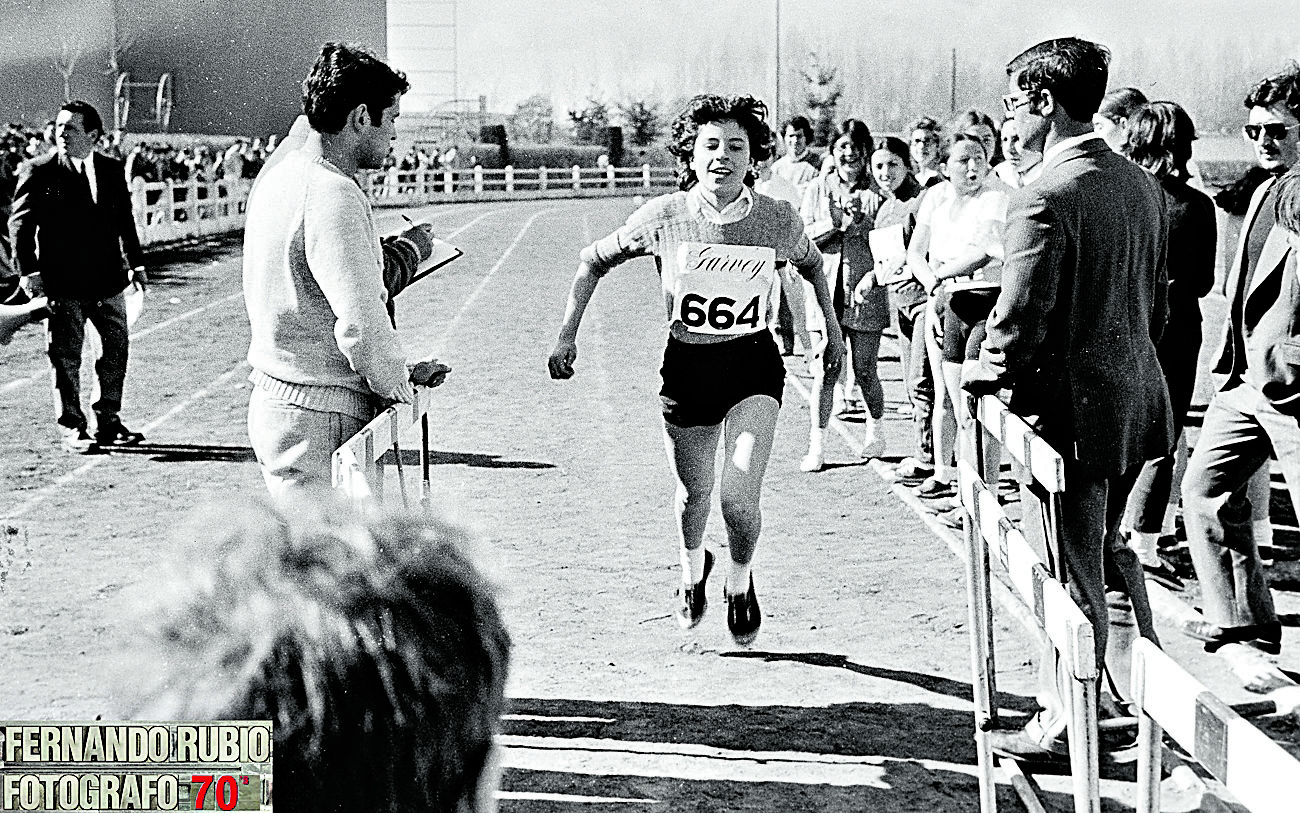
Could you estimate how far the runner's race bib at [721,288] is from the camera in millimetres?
5855

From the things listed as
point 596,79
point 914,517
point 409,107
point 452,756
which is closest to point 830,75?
point 596,79

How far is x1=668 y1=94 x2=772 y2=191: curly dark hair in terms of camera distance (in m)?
6.00

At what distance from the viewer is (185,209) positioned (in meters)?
30.4

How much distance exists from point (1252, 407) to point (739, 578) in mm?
1823

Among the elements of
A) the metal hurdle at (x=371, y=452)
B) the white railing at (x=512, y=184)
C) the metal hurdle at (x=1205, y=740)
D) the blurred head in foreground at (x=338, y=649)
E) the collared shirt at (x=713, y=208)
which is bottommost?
the white railing at (x=512, y=184)

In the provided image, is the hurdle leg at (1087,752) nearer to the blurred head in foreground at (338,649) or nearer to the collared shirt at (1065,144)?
the blurred head in foreground at (338,649)

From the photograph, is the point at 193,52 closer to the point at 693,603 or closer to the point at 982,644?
the point at 693,603

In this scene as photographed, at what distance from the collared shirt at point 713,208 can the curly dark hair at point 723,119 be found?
6.7 inches

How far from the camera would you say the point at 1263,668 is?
17.8 feet

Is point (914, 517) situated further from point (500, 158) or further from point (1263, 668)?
point (500, 158)

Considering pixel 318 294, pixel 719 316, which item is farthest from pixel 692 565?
pixel 318 294

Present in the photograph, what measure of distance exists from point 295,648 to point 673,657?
467 centimetres

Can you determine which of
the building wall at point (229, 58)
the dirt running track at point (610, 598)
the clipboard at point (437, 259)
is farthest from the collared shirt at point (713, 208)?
the building wall at point (229, 58)

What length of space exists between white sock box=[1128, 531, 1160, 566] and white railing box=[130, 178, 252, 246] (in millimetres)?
20876
